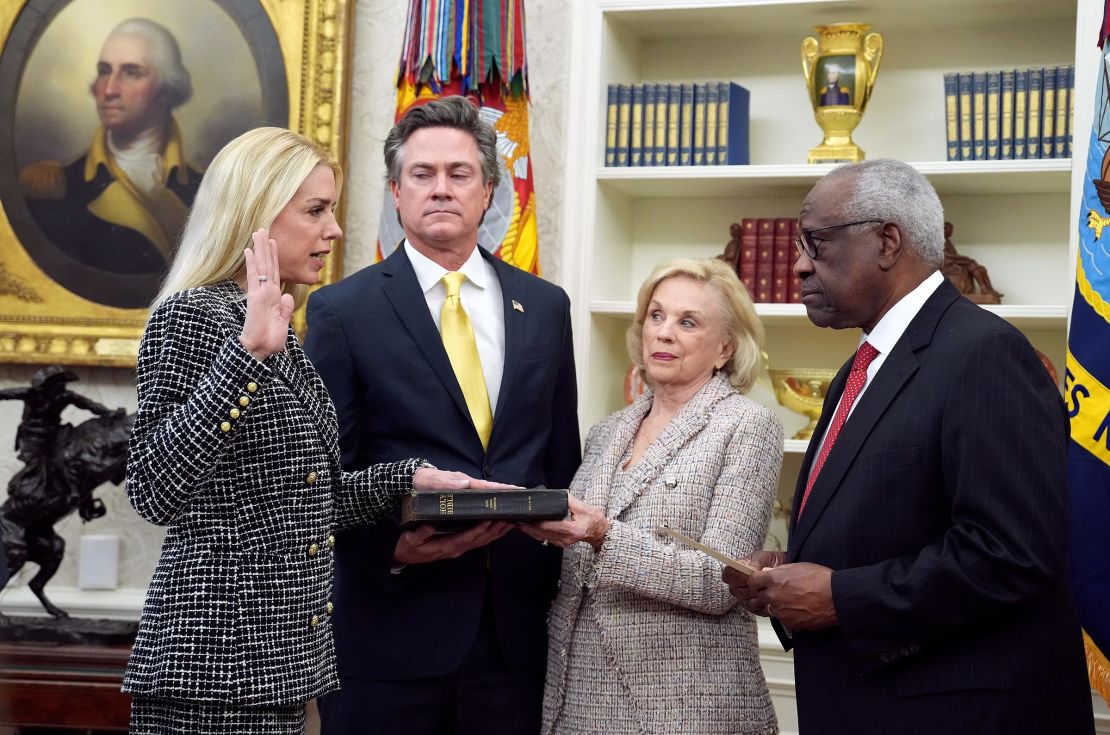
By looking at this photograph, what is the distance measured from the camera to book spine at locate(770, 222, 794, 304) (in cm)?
409

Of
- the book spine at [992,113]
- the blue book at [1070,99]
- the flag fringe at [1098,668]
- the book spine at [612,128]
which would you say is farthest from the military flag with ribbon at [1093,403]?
the book spine at [612,128]

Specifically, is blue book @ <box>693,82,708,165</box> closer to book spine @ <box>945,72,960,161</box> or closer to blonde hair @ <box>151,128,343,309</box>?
book spine @ <box>945,72,960,161</box>

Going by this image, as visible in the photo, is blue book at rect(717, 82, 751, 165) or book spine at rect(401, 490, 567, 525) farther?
blue book at rect(717, 82, 751, 165)

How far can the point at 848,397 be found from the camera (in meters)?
2.16

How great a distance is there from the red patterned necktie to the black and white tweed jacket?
2.85 ft

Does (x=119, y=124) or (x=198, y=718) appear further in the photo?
(x=119, y=124)

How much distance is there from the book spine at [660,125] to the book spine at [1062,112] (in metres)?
1.22

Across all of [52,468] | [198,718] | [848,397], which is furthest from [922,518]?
[52,468]

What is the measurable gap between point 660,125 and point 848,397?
2.17 meters

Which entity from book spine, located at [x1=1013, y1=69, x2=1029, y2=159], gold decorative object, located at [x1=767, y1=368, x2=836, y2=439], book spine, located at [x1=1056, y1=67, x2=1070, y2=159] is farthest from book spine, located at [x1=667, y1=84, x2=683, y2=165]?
book spine, located at [x1=1056, y1=67, x2=1070, y2=159]

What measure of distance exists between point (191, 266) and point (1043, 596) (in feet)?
4.85

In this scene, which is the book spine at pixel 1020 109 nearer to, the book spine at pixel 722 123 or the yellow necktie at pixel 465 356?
the book spine at pixel 722 123

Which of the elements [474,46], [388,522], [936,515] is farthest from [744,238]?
[936,515]

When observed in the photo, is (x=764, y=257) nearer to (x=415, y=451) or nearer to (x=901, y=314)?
(x=415, y=451)
